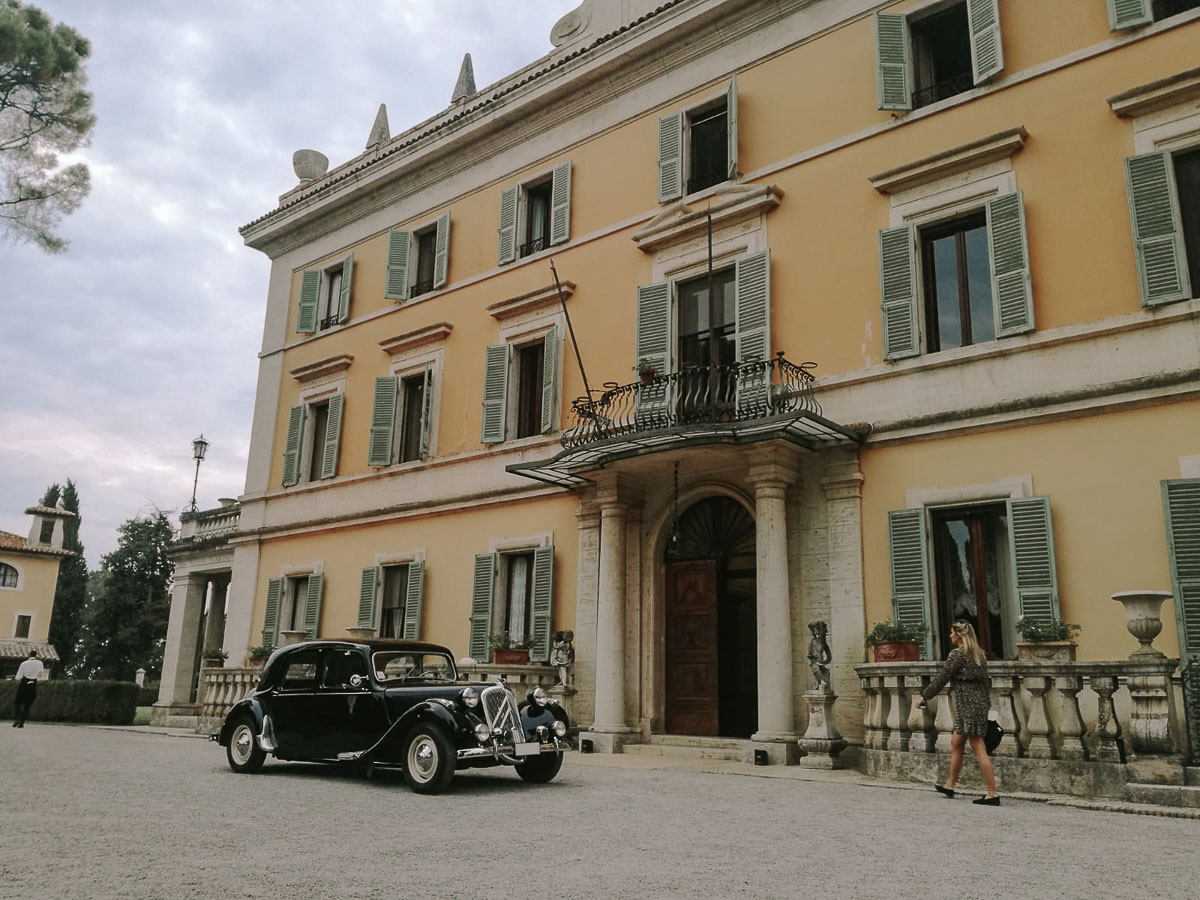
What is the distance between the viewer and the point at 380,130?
74.2ft

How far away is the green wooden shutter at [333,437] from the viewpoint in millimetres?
20219

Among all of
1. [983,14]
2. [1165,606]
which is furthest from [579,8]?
[1165,606]

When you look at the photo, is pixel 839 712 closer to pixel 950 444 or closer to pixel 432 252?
pixel 950 444

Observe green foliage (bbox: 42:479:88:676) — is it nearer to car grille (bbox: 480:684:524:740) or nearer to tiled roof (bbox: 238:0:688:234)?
tiled roof (bbox: 238:0:688:234)

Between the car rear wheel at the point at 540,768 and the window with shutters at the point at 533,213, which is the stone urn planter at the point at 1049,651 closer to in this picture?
the car rear wheel at the point at 540,768

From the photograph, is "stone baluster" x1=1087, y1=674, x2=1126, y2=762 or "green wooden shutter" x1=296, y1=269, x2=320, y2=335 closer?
"stone baluster" x1=1087, y1=674, x2=1126, y2=762

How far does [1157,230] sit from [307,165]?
1983 cm

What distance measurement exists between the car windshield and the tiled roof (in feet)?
37.8

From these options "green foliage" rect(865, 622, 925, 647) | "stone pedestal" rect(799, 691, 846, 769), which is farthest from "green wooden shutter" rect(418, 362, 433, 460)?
"green foliage" rect(865, 622, 925, 647)

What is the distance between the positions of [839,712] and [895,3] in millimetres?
10028

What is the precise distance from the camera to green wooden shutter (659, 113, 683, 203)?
51.1 ft

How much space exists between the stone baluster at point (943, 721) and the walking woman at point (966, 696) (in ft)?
2.67

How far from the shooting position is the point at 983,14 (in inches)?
496

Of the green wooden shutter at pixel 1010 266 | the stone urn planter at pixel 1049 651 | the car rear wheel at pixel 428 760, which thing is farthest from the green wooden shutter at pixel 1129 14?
the car rear wheel at pixel 428 760
